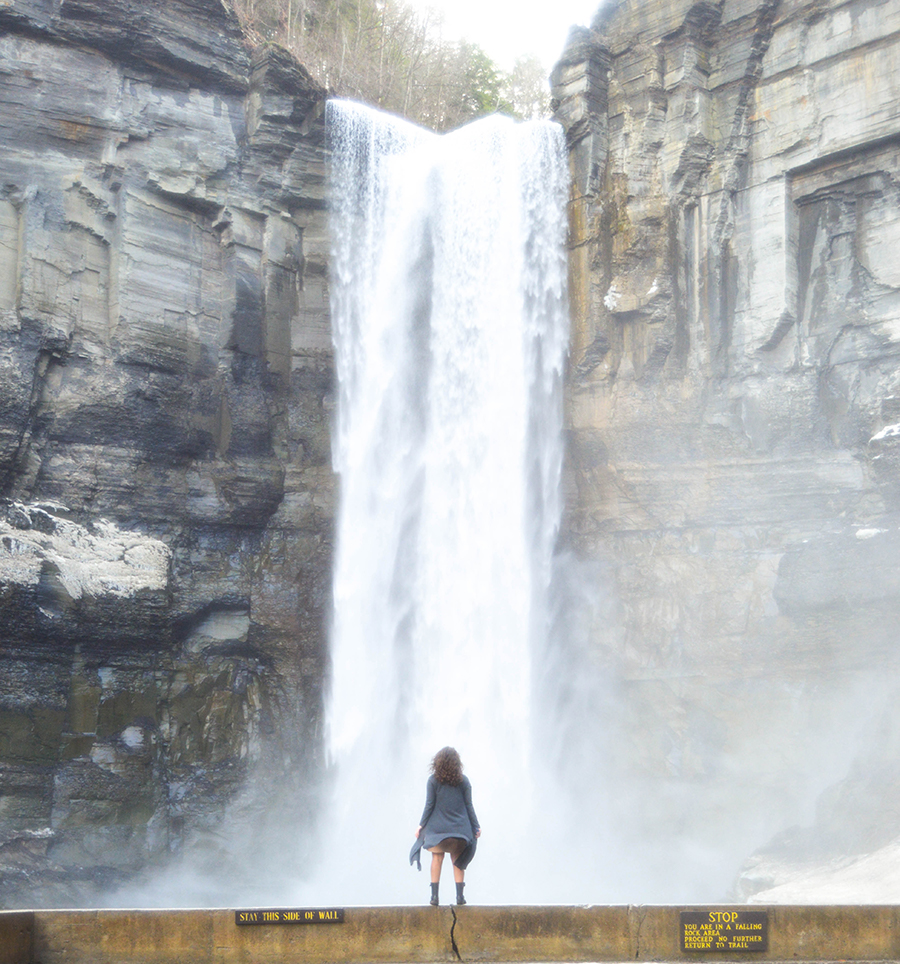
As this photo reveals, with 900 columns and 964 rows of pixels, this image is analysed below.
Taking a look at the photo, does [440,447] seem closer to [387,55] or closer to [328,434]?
[328,434]

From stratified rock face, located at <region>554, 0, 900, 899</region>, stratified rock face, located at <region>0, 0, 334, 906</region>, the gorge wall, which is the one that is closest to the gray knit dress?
the gorge wall

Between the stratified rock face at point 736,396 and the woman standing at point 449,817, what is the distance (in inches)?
456

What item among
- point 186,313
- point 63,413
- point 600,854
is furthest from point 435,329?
point 600,854

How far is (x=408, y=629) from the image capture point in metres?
23.5

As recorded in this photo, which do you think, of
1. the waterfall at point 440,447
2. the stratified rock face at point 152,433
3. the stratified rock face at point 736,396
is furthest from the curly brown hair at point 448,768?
the waterfall at point 440,447

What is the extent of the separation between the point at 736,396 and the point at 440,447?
641cm

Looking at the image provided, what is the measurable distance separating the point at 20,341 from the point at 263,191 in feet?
21.1

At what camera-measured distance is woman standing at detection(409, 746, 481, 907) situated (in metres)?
9.82

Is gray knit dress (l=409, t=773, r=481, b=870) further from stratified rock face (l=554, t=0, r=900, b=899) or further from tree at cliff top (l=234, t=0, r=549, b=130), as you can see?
tree at cliff top (l=234, t=0, r=549, b=130)

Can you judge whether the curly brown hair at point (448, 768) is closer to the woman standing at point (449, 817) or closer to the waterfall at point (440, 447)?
the woman standing at point (449, 817)

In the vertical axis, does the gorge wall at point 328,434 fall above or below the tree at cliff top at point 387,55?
below

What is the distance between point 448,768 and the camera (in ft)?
32.6

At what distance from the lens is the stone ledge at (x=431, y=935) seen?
934cm

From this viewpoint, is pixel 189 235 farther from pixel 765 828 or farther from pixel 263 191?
pixel 765 828
